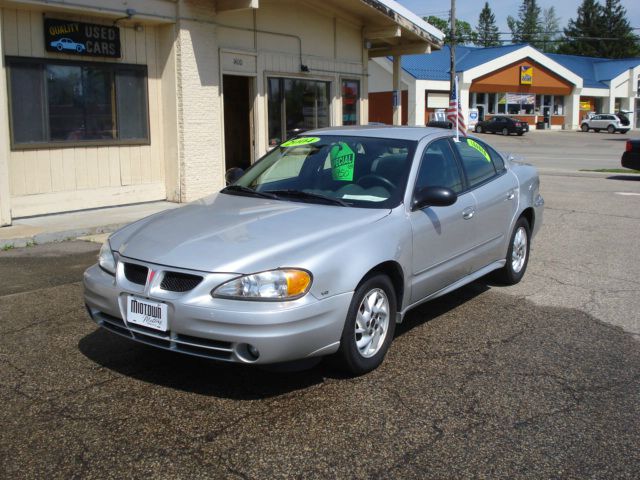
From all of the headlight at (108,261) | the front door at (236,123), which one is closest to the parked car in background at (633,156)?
the front door at (236,123)

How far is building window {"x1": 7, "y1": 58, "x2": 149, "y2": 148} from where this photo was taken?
10188 millimetres

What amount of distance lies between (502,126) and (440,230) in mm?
48393

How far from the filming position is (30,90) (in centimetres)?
1024

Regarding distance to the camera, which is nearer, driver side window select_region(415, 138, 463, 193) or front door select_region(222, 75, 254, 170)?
driver side window select_region(415, 138, 463, 193)

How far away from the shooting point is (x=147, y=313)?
4043 mm

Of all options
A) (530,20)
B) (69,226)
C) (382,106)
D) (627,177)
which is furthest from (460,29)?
(69,226)

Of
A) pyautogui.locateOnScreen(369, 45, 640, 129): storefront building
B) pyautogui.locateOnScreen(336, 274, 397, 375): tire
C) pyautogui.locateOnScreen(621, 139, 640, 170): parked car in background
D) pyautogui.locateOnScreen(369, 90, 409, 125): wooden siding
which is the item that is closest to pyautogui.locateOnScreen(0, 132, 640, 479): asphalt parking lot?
pyautogui.locateOnScreen(336, 274, 397, 375): tire

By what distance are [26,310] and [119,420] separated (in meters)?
2.59

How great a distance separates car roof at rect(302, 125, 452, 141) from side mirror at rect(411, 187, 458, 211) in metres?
0.72

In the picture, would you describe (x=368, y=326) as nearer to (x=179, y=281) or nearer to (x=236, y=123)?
(x=179, y=281)

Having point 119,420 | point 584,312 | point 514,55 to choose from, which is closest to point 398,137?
point 584,312

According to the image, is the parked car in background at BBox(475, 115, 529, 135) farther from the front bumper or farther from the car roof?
the front bumper

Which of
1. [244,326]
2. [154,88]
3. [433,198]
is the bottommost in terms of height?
[244,326]

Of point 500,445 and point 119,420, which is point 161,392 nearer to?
point 119,420
